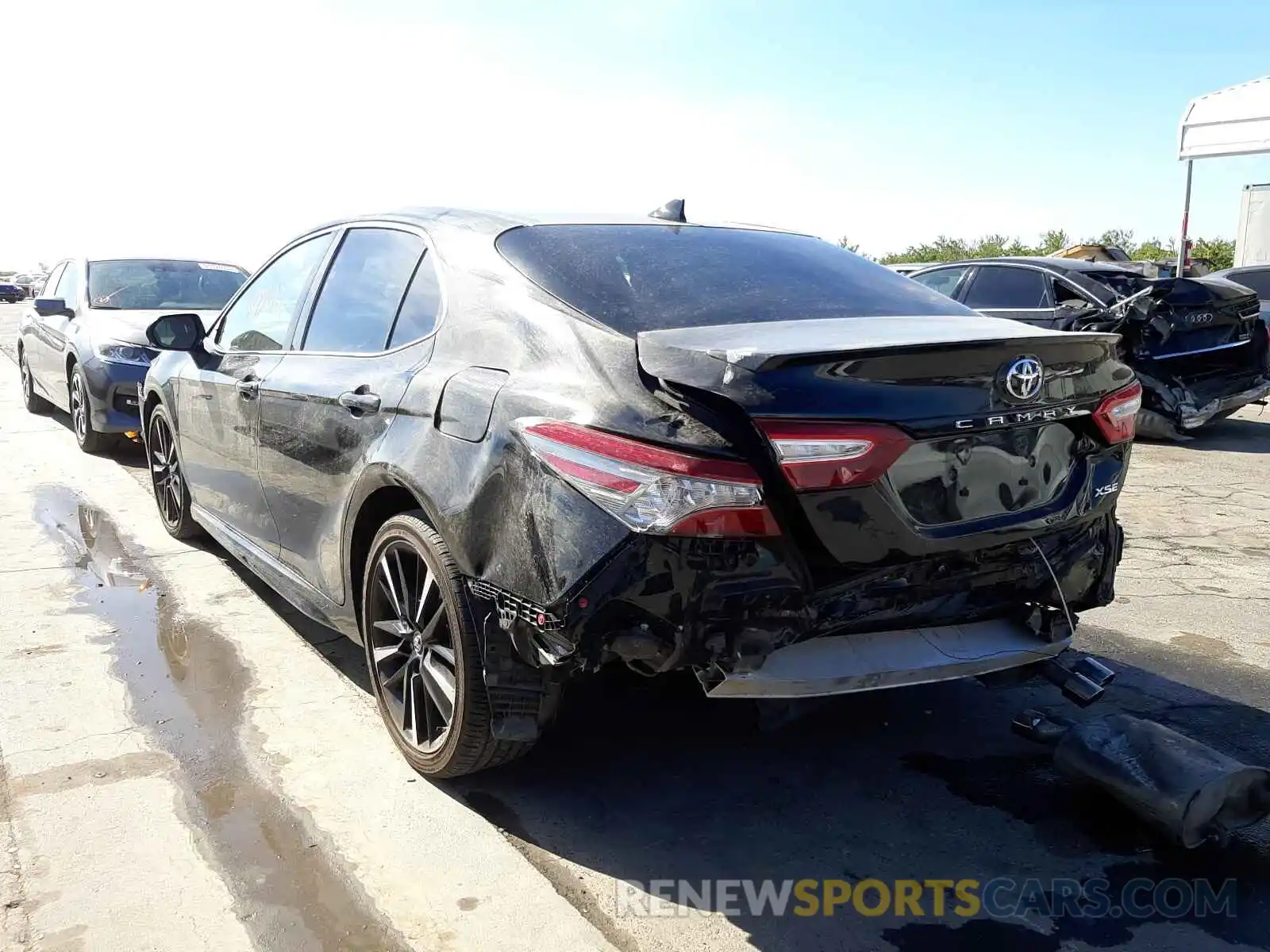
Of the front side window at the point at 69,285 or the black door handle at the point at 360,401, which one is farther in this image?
the front side window at the point at 69,285

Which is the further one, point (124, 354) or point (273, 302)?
point (124, 354)

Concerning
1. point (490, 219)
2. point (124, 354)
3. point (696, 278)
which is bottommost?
point (124, 354)

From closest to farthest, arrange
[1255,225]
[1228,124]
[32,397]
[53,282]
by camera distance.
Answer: [53,282] → [32,397] → [1228,124] → [1255,225]

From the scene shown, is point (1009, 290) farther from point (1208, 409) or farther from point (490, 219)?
point (490, 219)

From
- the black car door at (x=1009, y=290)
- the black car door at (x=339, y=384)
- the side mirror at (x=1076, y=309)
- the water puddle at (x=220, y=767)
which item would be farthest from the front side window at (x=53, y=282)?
the side mirror at (x=1076, y=309)

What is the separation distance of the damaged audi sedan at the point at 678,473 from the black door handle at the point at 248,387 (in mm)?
456

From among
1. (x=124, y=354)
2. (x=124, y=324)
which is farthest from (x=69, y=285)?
(x=124, y=354)

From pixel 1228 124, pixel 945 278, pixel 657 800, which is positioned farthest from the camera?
pixel 1228 124

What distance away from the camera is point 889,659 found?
2639mm

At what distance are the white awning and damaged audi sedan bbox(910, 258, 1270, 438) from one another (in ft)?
31.0

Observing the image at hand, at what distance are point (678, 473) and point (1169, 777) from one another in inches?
59.8

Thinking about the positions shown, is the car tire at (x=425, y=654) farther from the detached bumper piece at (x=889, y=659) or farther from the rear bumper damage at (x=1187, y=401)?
the rear bumper damage at (x=1187, y=401)

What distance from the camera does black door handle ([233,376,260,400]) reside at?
4.12 meters

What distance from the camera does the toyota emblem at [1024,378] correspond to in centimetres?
262
